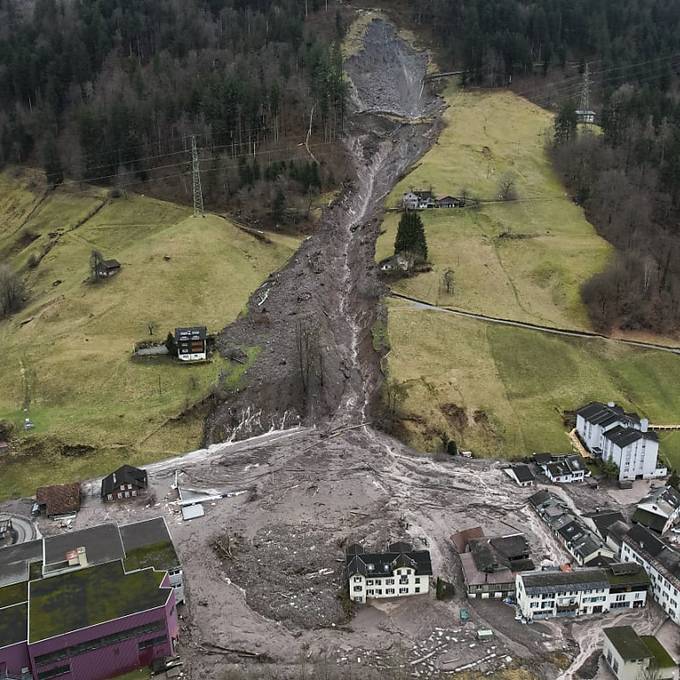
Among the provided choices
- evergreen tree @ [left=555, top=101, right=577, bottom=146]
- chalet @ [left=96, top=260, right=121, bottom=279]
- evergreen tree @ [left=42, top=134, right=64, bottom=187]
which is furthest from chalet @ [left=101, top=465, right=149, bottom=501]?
evergreen tree @ [left=555, top=101, right=577, bottom=146]

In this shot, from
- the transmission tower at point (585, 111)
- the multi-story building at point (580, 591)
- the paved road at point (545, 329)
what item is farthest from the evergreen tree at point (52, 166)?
the multi-story building at point (580, 591)

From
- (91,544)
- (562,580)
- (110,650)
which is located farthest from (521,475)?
(110,650)

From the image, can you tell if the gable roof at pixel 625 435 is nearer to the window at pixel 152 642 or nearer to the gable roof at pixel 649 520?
the gable roof at pixel 649 520

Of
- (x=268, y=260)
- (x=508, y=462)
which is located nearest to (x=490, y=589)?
(x=508, y=462)

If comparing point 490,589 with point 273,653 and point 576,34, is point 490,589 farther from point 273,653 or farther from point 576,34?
point 576,34

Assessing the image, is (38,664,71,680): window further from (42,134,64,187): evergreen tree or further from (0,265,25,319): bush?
(42,134,64,187): evergreen tree

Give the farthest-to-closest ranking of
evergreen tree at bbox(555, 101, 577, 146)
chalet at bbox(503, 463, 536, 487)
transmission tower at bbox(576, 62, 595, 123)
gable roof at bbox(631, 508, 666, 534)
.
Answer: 1. transmission tower at bbox(576, 62, 595, 123)
2. evergreen tree at bbox(555, 101, 577, 146)
3. chalet at bbox(503, 463, 536, 487)
4. gable roof at bbox(631, 508, 666, 534)
